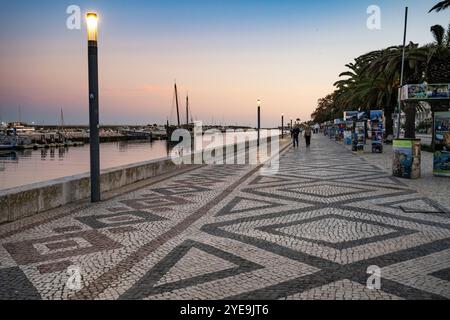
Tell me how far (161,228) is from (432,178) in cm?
950

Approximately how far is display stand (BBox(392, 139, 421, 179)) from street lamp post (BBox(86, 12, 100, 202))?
→ 9067 millimetres

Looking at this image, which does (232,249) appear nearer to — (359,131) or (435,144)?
(435,144)

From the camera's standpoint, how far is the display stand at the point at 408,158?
11914mm

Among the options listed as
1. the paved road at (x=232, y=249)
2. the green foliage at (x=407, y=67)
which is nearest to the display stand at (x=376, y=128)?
the green foliage at (x=407, y=67)

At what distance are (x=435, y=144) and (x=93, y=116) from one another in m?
10.4

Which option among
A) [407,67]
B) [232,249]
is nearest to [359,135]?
[407,67]

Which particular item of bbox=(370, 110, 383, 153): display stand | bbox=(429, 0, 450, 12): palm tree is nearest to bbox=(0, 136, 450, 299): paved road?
bbox=(429, 0, 450, 12): palm tree

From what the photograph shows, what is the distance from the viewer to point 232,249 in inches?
200

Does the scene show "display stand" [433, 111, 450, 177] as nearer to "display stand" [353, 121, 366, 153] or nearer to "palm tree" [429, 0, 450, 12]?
"palm tree" [429, 0, 450, 12]

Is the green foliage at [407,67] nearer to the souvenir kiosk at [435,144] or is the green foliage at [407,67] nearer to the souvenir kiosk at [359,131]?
the souvenir kiosk at [359,131]

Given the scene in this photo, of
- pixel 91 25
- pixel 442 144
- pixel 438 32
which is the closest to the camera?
pixel 91 25

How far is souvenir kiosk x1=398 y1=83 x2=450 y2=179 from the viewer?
472 inches

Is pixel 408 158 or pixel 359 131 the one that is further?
pixel 359 131
